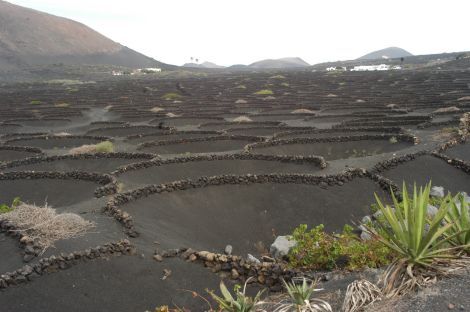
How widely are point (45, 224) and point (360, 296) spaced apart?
8.98 metres

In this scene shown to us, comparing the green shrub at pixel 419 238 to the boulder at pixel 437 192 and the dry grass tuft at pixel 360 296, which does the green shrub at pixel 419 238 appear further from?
the boulder at pixel 437 192

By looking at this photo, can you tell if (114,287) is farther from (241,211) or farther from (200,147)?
(200,147)

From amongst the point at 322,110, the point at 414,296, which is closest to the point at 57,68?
the point at 322,110

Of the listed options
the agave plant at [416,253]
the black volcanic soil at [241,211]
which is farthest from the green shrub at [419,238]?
the black volcanic soil at [241,211]

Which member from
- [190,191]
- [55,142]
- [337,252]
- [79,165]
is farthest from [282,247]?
[55,142]

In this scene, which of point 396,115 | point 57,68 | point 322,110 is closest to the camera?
point 396,115

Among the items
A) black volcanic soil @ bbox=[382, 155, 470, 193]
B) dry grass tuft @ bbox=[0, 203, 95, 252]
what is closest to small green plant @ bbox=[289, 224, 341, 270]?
dry grass tuft @ bbox=[0, 203, 95, 252]

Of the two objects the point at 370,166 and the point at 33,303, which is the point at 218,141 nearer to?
the point at 370,166

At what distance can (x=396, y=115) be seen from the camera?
41.5m

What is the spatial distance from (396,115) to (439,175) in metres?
21.6

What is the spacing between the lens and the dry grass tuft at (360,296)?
6989mm

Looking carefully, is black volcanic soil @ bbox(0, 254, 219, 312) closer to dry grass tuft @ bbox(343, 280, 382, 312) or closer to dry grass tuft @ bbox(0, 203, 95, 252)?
dry grass tuft @ bbox(0, 203, 95, 252)

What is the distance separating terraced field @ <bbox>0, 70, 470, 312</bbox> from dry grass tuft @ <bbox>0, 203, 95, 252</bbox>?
0.30m

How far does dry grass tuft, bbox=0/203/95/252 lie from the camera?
11938 millimetres
